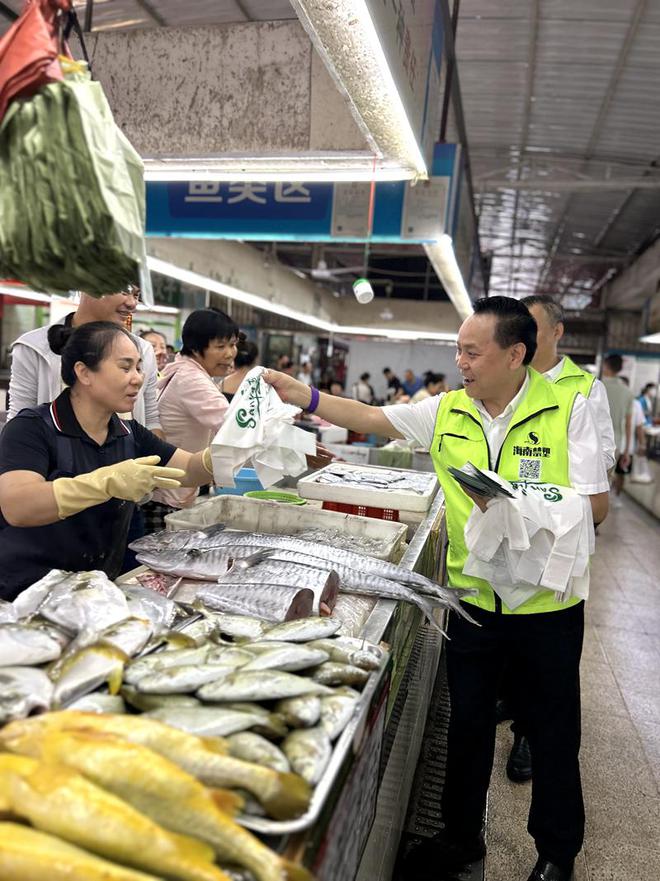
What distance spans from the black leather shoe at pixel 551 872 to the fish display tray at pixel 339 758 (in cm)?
152

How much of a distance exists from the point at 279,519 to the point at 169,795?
1939 mm

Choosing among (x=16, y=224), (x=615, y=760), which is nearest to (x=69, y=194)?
(x=16, y=224)

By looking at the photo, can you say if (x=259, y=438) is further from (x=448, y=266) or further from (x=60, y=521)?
(x=448, y=266)

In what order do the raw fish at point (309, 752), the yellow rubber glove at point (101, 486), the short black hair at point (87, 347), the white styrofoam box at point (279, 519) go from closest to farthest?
the raw fish at point (309, 752) < the yellow rubber glove at point (101, 486) < the short black hair at point (87, 347) < the white styrofoam box at point (279, 519)

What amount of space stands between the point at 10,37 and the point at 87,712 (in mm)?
1323

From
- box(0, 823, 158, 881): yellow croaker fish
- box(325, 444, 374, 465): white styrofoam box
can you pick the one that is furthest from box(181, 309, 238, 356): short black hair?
box(0, 823, 158, 881): yellow croaker fish

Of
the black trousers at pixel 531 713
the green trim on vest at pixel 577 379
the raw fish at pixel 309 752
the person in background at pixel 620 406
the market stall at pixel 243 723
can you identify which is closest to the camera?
the market stall at pixel 243 723

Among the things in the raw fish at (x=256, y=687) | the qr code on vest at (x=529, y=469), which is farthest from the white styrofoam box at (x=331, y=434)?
the raw fish at (x=256, y=687)

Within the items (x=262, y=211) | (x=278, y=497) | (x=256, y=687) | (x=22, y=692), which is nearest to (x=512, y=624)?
(x=278, y=497)

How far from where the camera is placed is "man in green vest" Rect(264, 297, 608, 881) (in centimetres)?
252

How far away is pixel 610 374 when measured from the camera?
909 centimetres

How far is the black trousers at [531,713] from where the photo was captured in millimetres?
2580

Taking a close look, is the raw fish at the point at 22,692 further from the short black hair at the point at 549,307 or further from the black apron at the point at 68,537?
the short black hair at the point at 549,307

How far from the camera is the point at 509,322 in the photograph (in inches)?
99.6
